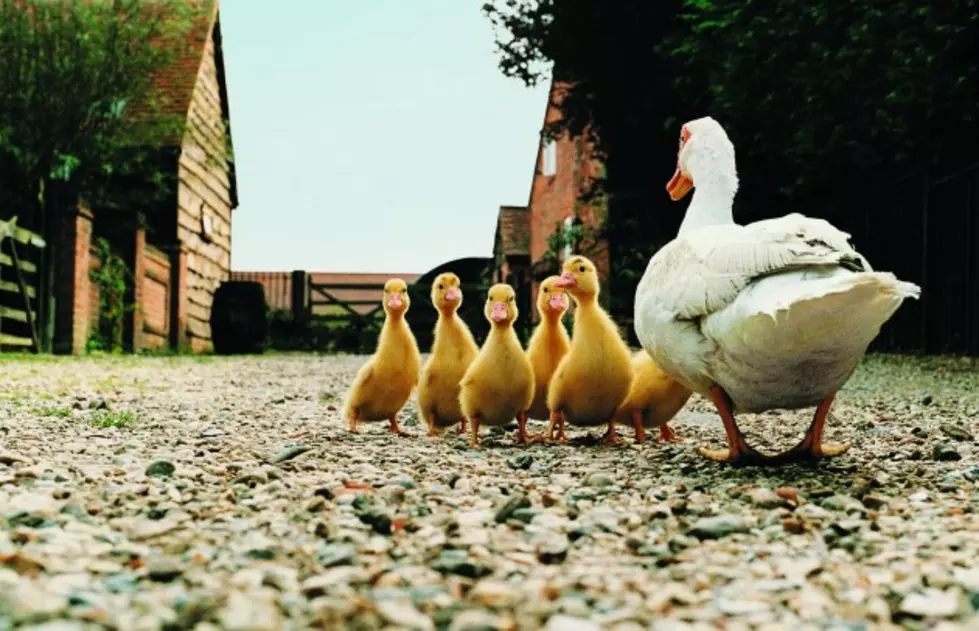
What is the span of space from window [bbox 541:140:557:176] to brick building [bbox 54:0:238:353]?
8.91 metres

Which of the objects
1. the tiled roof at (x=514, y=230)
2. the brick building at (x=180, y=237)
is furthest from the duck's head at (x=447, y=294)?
the tiled roof at (x=514, y=230)

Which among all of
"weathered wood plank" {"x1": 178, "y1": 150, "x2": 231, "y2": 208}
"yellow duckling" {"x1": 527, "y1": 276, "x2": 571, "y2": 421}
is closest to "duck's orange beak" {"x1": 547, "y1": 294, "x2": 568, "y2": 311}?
"yellow duckling" {"x1": 527, "y1": 276, "x2": 571, "y2": 421}

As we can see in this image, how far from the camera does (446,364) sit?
484cm

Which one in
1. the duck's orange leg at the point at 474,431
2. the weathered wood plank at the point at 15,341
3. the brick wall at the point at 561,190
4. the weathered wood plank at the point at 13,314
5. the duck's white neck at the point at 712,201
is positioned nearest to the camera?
the duck's white neck at the point at 712,201

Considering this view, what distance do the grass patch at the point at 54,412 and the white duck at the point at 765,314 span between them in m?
3.47

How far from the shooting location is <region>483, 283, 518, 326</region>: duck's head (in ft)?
14.6

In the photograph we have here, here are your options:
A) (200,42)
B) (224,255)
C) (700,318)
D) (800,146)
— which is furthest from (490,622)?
(224,255)

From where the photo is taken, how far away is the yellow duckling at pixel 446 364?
190 inches

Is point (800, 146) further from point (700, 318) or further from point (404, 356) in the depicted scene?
point (700, 318)

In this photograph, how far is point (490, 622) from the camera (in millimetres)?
1655

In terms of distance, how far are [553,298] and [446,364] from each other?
2.17ft

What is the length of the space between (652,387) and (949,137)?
759 centimetres

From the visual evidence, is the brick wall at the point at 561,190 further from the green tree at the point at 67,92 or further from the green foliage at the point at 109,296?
the green foliage at the point at 109,296

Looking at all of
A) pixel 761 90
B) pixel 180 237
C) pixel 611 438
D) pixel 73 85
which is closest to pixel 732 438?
pixel 611 438
